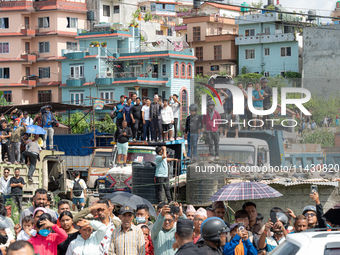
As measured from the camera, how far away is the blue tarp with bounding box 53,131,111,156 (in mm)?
40875

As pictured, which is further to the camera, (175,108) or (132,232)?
(175,108)

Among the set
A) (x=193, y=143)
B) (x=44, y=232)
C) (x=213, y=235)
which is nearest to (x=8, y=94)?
(x=193, y=143)

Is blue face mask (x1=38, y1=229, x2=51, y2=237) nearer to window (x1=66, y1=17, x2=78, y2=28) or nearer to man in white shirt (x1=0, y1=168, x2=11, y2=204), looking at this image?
man in white shirt (x1=0, y1=168, x2=11, y2=204)

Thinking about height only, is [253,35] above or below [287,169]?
above

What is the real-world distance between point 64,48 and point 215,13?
22.0 m

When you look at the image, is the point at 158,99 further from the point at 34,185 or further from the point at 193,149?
the point at 193,149

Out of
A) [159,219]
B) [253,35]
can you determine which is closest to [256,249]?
[159,219]

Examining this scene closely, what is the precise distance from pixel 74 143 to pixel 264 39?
1477 inches

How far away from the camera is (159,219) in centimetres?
852

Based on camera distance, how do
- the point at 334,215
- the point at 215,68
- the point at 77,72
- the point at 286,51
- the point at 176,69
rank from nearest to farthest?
the point at 334,215, the point at 176,69, the point at 77,72, the point at 286,51, the point at 215,68

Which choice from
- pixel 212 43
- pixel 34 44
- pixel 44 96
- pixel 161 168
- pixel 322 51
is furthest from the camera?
pixel 212 43

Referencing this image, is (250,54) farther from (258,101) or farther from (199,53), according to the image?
(258,101)

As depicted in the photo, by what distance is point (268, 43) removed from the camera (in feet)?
239

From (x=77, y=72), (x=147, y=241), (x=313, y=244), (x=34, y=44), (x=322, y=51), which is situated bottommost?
(x=147, y=241)
